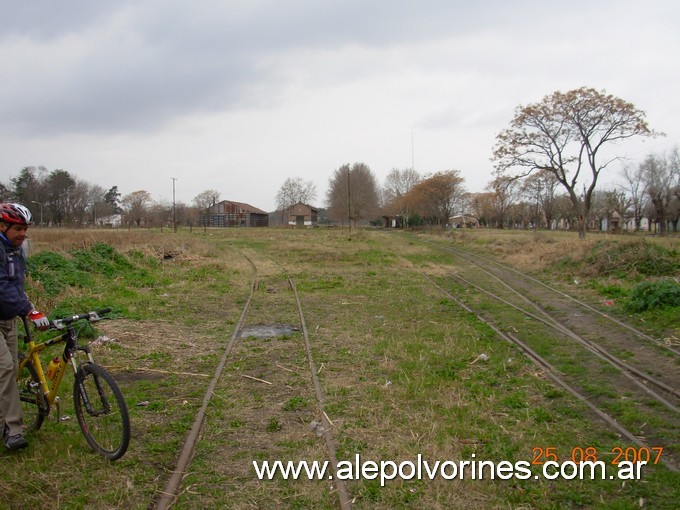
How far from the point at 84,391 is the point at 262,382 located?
248cm

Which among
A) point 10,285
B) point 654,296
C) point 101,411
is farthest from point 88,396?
point 654,296

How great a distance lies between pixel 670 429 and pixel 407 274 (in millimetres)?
14387

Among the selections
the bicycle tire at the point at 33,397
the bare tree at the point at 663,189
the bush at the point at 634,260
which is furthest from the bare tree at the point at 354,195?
the bicycle tire at the point at 33,397

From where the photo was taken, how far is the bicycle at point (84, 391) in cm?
443

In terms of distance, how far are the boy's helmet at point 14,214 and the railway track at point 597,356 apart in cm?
604

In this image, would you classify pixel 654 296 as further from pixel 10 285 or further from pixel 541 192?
pixel 541 192

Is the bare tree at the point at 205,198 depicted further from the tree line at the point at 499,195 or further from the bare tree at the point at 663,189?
the bare tree at the point at 663,189

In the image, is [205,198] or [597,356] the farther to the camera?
[205,198]

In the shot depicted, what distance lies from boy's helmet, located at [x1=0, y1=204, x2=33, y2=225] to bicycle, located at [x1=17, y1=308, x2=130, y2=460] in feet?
3.12

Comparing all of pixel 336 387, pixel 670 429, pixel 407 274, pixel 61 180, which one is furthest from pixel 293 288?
pixel 61 180

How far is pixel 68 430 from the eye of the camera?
5.02 m

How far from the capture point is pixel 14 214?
4.39 metres
